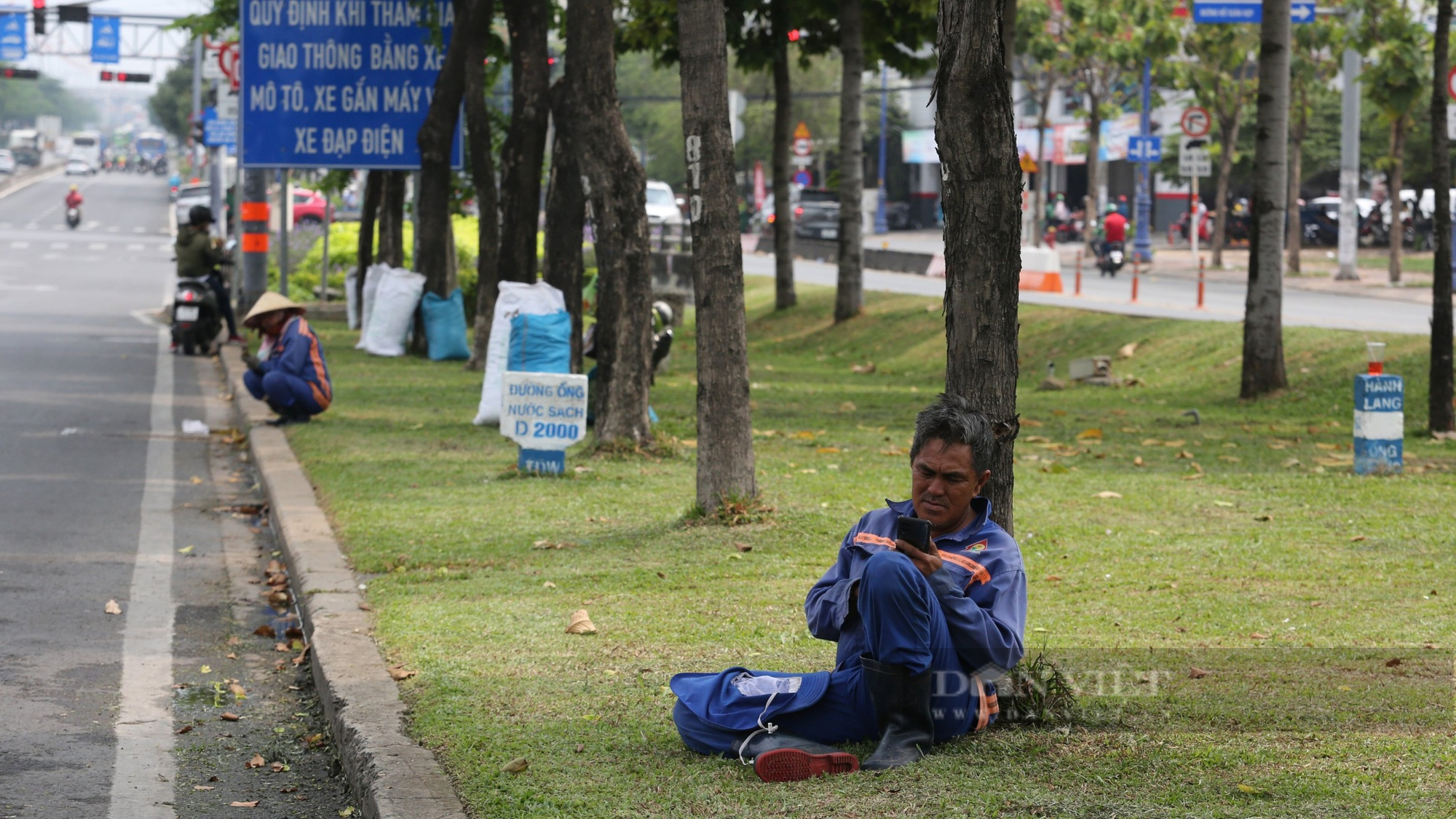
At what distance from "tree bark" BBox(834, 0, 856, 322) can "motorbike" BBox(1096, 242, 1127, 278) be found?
12.5 meters

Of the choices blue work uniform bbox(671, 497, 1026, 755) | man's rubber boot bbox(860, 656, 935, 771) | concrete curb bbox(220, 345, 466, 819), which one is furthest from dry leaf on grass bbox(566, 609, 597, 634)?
man's rubber boot bbox(860, 656, 935, 771)

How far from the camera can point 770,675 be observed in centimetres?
497

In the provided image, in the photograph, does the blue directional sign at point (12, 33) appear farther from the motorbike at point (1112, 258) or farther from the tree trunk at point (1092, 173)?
the motorbike at point (1112, 258)

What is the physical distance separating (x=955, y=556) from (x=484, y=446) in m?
8.37

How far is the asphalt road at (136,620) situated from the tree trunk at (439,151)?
3.32 m

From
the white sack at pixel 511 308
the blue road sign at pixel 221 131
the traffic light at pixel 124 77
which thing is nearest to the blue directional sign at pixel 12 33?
the traffic light at pixel 124 77

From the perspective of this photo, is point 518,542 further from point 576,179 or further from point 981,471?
point 576,179

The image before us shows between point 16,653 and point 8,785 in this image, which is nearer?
point 8,785

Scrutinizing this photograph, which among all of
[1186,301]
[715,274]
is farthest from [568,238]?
[1186,301]

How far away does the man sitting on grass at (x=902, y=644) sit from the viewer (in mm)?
4590

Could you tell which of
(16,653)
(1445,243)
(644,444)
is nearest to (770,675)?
(16,653)

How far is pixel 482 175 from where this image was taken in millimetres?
19453

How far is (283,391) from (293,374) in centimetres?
16

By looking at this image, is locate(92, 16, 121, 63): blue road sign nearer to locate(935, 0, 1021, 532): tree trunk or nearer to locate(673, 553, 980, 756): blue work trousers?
locate(935, 0, 1021, 532): tree trunk
